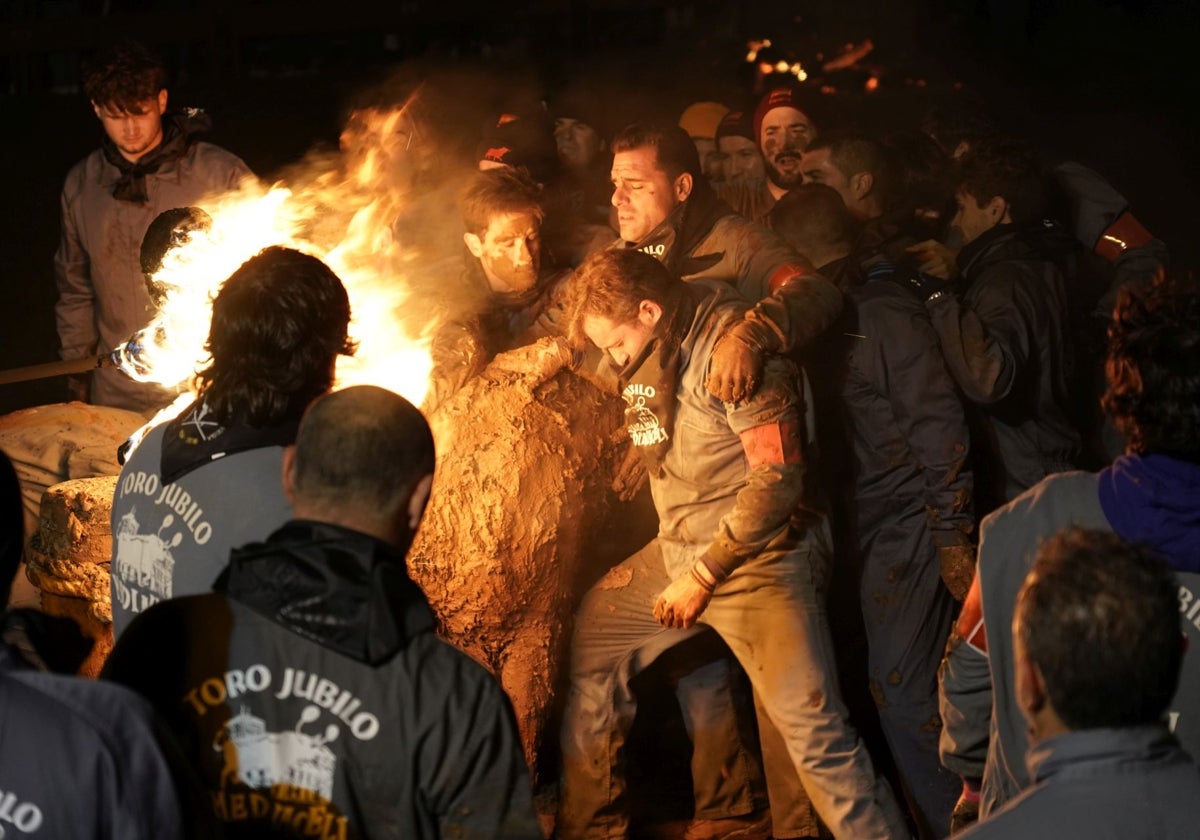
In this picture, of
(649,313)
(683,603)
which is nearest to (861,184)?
(649,313)

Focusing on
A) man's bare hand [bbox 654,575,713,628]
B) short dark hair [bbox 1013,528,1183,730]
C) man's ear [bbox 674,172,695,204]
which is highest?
short dark hair [bbox 1013,528,1183,730]

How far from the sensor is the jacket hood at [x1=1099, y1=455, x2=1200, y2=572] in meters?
3.08

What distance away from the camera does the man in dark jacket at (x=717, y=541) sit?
5227 mm

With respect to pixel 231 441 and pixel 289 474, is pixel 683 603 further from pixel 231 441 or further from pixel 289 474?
pixel 289 474

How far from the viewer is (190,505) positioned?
11.2 feet

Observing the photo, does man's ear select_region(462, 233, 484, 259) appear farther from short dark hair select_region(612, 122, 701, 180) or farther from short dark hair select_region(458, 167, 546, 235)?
short dark hair select_region(612, 122, 701, 180)

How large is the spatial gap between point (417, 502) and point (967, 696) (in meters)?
1.68

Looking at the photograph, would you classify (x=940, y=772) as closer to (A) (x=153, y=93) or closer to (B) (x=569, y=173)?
(B) (x=569, y=173)

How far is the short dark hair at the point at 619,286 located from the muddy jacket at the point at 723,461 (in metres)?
0.21

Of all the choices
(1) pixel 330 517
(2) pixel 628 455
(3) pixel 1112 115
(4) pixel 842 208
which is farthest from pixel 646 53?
(1) pixel 330 517

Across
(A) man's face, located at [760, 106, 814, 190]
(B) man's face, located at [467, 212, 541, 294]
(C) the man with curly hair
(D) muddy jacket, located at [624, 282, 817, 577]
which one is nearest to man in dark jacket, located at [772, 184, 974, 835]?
(D) muddy jacket, located at [624, 282, 817, 577]

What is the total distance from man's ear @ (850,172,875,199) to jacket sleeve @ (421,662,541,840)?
4.48m

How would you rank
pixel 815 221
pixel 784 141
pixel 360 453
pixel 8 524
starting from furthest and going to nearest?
pixel 784 141, pixel 815 221, pixel 360 453, pixel 8 524

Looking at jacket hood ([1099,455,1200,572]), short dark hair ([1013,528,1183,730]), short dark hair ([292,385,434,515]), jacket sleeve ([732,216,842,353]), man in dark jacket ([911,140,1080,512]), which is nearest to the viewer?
short dark hair ([1013,528,1183,730])
